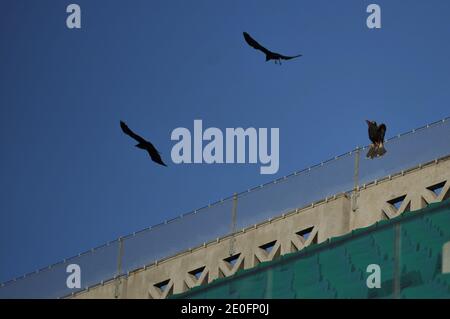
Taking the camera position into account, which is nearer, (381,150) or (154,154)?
(381,150)

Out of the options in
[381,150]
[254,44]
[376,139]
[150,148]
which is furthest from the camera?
[254,44]

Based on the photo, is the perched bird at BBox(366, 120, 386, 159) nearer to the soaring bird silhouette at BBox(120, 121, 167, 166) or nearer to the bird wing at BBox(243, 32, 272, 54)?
the bird wing at BBox(243, 32, 272, 54)

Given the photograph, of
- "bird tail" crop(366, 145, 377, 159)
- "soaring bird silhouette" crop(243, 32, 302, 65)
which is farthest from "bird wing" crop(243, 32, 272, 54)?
"bird tail" crop(366, 145, 377, 159)

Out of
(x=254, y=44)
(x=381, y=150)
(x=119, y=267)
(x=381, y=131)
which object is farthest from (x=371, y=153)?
(x=119, y=267)

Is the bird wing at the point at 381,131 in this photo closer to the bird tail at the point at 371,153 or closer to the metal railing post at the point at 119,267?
the bird tail at the point at 371,153

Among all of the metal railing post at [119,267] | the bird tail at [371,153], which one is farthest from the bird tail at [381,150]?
the metal railing post at [119,267]

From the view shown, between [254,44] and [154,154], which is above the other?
[254,44]

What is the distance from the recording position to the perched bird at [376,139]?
63844 millimetres

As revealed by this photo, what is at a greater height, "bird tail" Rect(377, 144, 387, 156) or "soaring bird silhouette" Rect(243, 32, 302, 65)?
"soaring bird silhouette" Rect(243, 32, 302, 65)

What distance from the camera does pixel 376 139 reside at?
64312 millimetres

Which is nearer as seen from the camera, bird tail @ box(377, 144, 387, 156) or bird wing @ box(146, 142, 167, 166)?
bird tail @ box(377, 144, 387, 156)

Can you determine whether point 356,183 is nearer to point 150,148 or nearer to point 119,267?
point 150,148

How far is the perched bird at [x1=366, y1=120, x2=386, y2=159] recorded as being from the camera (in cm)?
6384

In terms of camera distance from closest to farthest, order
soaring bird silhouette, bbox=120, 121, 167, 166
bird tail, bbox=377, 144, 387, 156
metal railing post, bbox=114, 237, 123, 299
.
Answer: metal railing post, bbox=114, 237, 123, 299, bird tail, bbox=377, 144, 387, 156, soaring bird silhouette, bbox=120, 121, 167, 166
